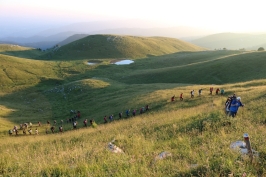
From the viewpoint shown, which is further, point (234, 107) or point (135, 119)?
point (135, 119)

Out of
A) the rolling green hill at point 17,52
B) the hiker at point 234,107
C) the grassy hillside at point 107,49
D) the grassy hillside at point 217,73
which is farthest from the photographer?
the rolling green hill at point 17,52

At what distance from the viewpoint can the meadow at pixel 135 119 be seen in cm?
703

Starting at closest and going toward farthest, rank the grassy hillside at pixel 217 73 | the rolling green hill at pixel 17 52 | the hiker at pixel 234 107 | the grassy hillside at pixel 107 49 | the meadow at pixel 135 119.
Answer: the meadow at pixel 135 119
the hiker at pixel 234 107
the grassy hillside at pixel 217 73
the grassy hillside at pixel 107 49
the rolling green hill at pixel 17 52

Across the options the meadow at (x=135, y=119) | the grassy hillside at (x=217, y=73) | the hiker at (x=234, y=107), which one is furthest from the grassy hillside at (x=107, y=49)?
the hiker at (x=234, y=107)

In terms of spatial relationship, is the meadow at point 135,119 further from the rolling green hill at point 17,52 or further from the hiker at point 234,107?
the rolling green hill at point 17,52

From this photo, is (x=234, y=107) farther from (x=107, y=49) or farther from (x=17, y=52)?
(x=17, y=52)

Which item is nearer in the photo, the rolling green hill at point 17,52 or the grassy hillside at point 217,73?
the grassy hillside at point 217,73

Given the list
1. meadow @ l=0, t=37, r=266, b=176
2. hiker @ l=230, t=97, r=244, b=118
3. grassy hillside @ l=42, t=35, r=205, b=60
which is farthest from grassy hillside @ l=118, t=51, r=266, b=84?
grassy hillside @ l=42, t=35, r=205, b=60

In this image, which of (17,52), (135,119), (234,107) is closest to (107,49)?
(17,52)

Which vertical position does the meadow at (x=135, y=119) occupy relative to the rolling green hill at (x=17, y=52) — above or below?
below

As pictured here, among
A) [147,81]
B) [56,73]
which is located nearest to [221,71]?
[147,81]

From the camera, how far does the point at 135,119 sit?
27.5 m

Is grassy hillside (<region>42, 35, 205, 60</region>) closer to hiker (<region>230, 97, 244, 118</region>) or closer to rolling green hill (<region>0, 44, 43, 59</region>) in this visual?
rolling green hill (<region>0, 44, 43, 59</region>)

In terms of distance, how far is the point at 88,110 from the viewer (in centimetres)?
4928
